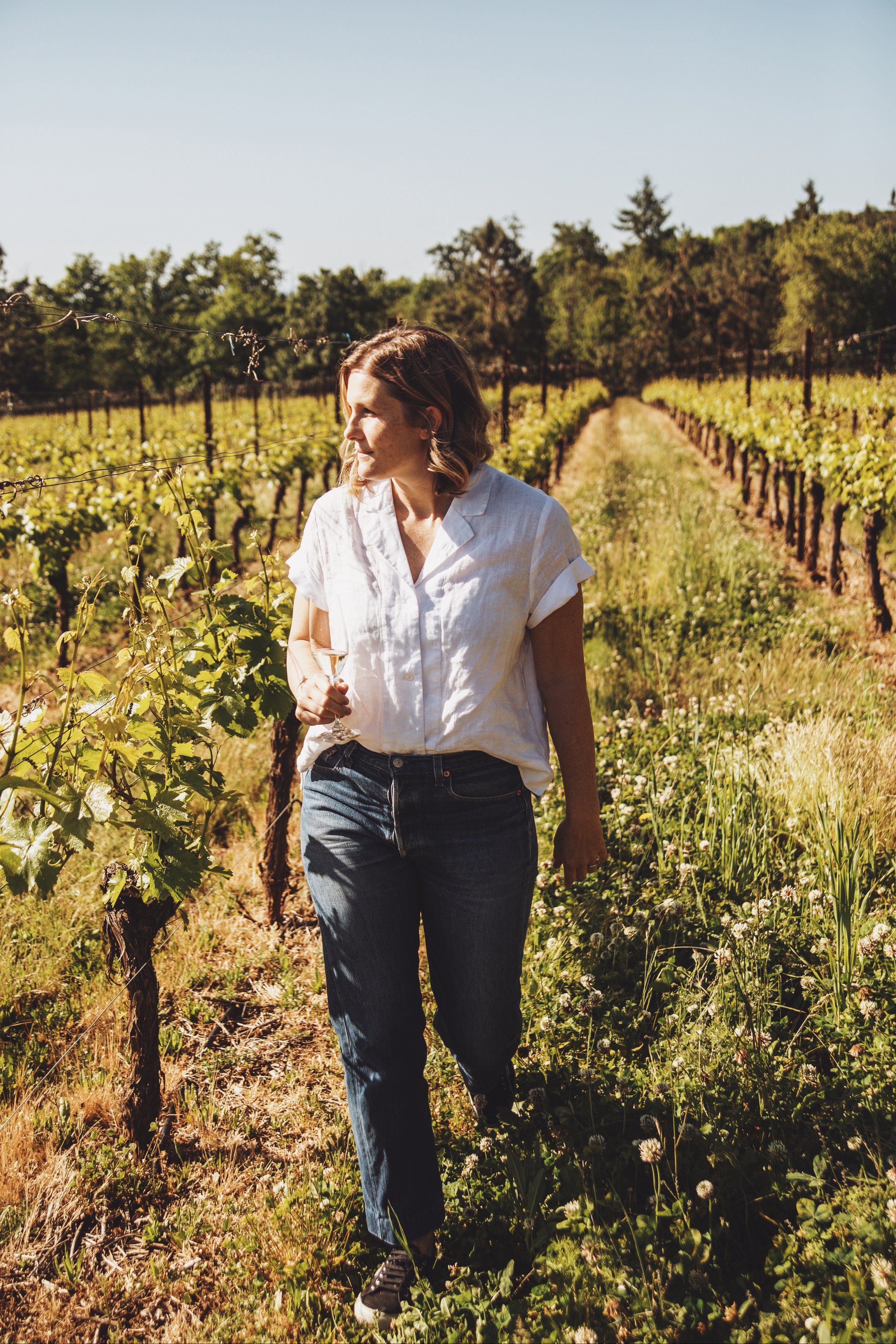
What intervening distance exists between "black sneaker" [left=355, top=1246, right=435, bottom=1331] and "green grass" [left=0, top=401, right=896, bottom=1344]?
4cm

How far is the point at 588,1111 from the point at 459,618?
4.33 ft

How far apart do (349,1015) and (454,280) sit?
7084 centimetres

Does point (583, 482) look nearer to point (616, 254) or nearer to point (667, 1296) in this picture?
point (667, 1296)

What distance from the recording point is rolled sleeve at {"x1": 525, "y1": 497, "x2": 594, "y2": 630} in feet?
5.39

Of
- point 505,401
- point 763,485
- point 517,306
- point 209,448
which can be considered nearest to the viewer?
point 209,448

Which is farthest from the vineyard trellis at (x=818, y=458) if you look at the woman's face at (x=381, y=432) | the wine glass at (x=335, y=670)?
the wine glass at (x=335, y=670)

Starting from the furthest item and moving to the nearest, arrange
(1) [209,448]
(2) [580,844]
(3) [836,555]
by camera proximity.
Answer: (1) [209,448], (3) [836,555], (2) [580,844]

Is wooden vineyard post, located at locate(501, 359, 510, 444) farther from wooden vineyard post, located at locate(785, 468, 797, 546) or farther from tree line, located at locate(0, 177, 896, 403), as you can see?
tree line, located at locate(0, 177, 896, 403)

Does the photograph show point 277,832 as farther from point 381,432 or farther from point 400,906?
point 381,432

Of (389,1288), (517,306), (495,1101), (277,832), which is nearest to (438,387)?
(495,1101)

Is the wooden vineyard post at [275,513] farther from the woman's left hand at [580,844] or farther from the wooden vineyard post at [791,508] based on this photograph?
the woman's left hand at [580,844]

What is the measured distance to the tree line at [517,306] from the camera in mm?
45844

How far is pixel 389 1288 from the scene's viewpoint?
1.68 m

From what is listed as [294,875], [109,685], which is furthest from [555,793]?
[109,685]
